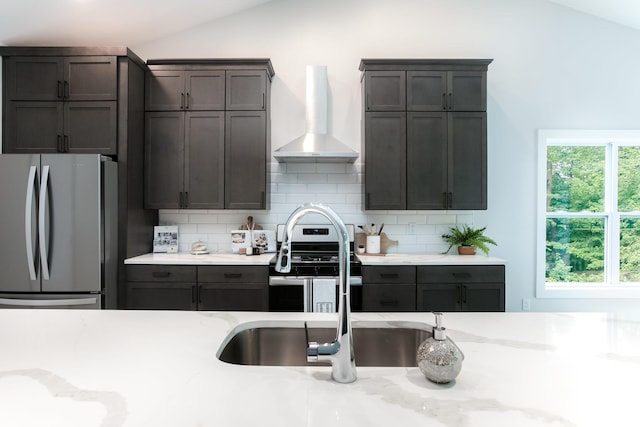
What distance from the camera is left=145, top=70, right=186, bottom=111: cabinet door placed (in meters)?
3.28

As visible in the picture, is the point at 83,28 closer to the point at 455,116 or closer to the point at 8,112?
the point at 8,112

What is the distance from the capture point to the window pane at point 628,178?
3.69 m

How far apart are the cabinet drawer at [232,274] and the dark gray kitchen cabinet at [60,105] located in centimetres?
126

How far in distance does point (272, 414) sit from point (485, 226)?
3.42 meters

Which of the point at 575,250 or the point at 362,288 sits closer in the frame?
the point at 362,288

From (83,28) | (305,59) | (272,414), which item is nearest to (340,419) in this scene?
Result: (272,414)

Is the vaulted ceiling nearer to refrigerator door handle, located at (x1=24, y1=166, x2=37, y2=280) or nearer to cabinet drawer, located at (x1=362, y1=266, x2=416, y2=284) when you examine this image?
refrigerator door handle, located at (x1=24, y1=166, x2=37, y2=280)

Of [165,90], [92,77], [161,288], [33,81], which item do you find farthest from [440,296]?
[33,81]

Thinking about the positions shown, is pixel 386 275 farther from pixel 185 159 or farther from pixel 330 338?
pixel 185 159

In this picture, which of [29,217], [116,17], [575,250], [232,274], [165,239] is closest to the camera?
[29,217]

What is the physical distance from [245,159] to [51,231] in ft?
5.14

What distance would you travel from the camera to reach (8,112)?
119 inches

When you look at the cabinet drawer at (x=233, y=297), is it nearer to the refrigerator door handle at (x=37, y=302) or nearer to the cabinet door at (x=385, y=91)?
the refrigerator door handle at (x=37, y=302)

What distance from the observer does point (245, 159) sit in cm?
330
